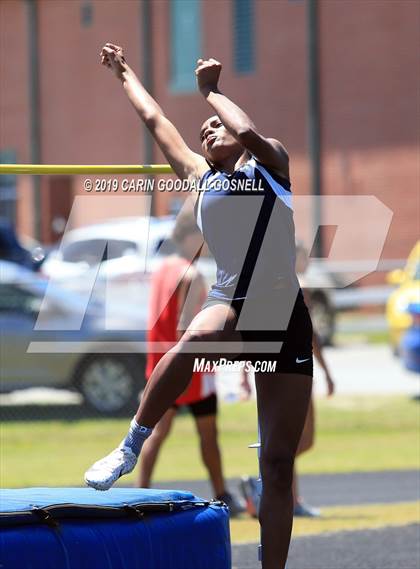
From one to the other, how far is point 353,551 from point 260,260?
303cm

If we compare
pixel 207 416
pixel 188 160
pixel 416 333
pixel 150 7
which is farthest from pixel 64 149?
pixel 188 160

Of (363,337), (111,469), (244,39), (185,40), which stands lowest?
(363,337)

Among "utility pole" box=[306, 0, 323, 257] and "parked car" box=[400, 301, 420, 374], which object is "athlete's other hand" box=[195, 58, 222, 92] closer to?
"parked car" box=[400, 301, 420, 374]

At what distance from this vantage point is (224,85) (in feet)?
95.5

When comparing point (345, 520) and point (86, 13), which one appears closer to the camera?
point (345, 520)

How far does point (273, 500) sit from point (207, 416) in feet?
12.5

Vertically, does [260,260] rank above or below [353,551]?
above

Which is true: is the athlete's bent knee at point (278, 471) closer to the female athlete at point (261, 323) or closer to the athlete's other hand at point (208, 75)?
the female athlete at point (261, 323)

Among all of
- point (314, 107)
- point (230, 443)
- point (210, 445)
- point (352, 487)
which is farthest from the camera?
point (314, 107)

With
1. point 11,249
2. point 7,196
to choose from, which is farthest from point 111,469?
point 7,196

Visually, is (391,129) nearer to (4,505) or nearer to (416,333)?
(416,333)

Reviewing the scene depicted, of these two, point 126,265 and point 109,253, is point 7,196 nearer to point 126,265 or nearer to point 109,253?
point 126,265

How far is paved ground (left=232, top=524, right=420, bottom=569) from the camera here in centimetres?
740

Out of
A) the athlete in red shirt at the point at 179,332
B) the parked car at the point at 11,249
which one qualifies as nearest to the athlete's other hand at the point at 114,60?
the athlete in red shirt at the point at 179,332
